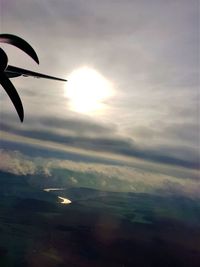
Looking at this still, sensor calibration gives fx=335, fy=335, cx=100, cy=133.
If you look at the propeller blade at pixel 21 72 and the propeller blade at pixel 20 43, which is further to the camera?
the propeller blade at pixel 21 72

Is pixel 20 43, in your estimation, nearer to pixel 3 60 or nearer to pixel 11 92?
pixel 3 60

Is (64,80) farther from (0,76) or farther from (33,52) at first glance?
(0,76)

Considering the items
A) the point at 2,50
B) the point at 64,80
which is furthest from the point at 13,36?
the point at 64,80

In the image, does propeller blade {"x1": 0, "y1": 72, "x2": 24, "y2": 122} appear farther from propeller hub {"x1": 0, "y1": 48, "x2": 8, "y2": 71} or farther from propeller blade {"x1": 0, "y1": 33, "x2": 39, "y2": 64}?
propeller blade {"x1": 0, "y1": 33, "x2": 39, "y2": 64}

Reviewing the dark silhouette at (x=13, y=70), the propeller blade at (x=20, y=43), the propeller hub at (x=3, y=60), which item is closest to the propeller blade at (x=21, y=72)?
the dark silhouette at (x=13, y=70)

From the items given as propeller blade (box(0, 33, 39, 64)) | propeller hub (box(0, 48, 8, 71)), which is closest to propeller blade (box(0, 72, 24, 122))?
propeller hub (box(0, 48, 8, 71))

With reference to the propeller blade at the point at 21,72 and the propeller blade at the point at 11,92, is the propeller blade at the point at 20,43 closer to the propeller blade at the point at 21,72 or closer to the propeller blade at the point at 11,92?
the propeller blade at the point at 21,72

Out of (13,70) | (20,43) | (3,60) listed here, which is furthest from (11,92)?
(20,43)
